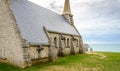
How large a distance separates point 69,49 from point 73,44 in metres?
1.66

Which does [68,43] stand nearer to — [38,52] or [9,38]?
[38,52]

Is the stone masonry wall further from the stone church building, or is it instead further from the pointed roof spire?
the pointed roof spire

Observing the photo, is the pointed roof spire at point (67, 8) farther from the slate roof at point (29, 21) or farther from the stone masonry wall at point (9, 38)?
the stone masonry wall at point (9, 38)

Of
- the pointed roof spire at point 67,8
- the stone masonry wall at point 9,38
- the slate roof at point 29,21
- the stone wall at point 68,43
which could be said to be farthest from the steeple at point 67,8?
the stone masonry wall at point 9,38

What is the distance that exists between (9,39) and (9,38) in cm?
13

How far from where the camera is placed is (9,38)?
974 inches

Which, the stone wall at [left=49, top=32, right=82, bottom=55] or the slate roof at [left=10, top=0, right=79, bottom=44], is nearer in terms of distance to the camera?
the slate roof at [left=10, top=0, right=79, bottom=44]

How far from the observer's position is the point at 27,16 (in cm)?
2875

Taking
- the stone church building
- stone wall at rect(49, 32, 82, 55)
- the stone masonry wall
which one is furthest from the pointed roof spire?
the stone masonry wall

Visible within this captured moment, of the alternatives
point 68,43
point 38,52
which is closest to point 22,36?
point 38,52

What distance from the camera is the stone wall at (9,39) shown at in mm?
23703

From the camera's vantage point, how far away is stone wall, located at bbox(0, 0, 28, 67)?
23.7m

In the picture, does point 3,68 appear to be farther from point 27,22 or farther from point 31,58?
point 27,22

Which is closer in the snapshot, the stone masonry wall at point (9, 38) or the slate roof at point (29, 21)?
the stone masonry wall at point (9, 38)
